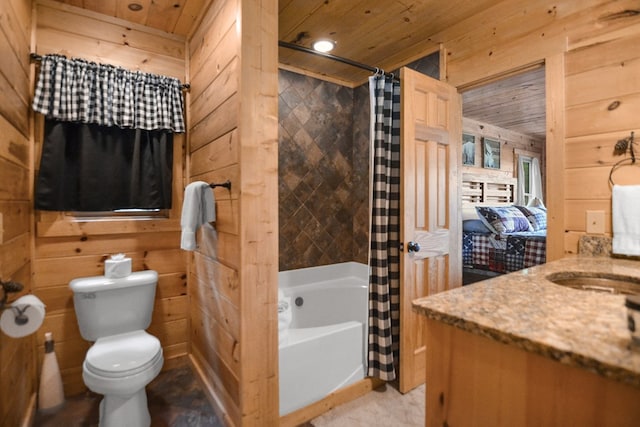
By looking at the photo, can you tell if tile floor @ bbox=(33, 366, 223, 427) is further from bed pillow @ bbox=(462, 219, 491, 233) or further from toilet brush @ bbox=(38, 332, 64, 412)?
bed pillow @ bbox=(462, 219, 491, 233)

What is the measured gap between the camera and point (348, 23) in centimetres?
230

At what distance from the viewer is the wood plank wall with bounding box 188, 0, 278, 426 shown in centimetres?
153

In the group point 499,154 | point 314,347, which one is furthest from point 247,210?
point 499,154

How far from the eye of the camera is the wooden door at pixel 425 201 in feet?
6.85

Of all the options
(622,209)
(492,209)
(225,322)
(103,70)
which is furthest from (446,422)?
(492,209)

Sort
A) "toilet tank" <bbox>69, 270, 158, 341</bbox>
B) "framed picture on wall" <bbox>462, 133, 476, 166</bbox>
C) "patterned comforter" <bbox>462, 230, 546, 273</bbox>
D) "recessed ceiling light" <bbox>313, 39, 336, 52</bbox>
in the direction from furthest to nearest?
"framed picture on wall" <bbox>462, 133, 476, 166</bbox>
"patterned comforter" <bbox>462, 230, 546, 273</bbox>
"recessed ceiling light" <bbox>313, 39, 336, 52</bbox>
"toilet tank" <bbox>69, 270, 158, 341</bbox>

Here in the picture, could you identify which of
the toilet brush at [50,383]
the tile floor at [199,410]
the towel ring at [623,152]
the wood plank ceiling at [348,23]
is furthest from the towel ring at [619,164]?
the toilet brush at [50,383]

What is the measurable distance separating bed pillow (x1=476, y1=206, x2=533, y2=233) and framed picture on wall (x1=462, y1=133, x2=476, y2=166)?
0.95 meters

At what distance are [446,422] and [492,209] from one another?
13.0 ft

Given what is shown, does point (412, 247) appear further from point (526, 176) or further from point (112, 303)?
point (526, 176)

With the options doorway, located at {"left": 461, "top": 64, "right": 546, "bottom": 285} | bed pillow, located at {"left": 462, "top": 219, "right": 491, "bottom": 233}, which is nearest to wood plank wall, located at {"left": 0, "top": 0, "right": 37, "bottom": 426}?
doorway, located at {"left": 461, "top": 64, "right": 546, "bottom": 285}

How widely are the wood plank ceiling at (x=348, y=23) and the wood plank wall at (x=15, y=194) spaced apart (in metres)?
0.60

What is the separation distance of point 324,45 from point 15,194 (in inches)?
88.6

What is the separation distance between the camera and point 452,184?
7.78 feet
